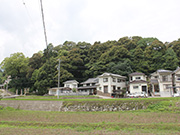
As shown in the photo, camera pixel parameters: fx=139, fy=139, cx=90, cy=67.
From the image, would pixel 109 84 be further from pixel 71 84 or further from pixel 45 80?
pixel 45 80

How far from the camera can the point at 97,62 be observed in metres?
47.4

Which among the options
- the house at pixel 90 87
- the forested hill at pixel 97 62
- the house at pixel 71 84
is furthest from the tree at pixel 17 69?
→ the house at pixel 90 87

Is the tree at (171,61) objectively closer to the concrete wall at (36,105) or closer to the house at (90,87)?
the house at (90,87)

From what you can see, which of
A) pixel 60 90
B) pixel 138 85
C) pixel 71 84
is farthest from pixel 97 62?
pixel 138 85

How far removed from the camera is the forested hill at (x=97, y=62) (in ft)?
138

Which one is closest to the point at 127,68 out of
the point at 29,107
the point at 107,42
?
the point at 107,42

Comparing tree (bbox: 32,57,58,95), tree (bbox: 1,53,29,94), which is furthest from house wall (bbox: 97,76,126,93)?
tree (bbox: 1,53,29,94)

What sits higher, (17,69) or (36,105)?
(17,69)

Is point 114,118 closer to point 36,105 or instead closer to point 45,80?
point 36,105

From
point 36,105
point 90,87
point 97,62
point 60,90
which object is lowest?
point 36,105

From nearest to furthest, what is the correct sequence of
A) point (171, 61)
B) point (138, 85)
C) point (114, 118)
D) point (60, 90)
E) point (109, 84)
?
point (114, 118), point (138, 85), point (109, 84), point (171, 61), point (60, 90)

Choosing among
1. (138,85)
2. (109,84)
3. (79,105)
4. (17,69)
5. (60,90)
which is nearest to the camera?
(79,105)

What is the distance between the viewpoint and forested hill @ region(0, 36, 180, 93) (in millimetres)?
42169

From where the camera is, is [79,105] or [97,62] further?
[97,62]
